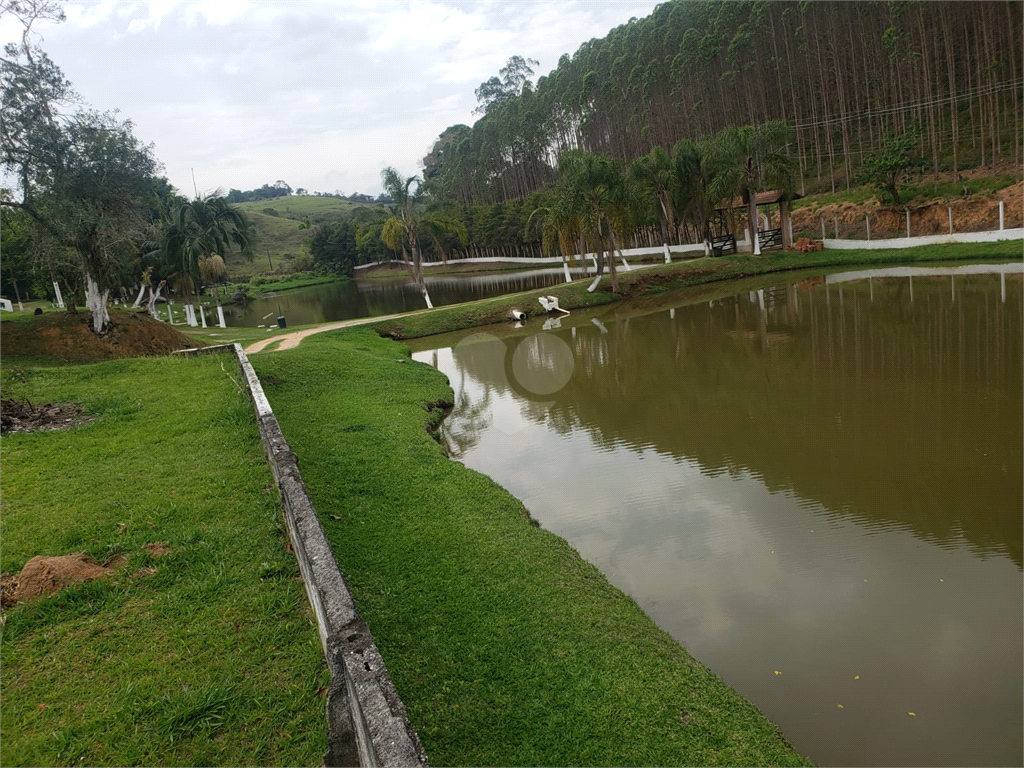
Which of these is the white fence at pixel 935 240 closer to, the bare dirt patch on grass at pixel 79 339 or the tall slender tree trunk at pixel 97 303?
the bare dirt patch on grass at pixel 79 339

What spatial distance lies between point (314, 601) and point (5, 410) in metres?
Answer: 8.29

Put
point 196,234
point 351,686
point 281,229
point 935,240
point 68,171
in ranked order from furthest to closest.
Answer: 1. point 281,229
2. point 196,234
3. point 935,240
4. point 68,171
5. point 351,686

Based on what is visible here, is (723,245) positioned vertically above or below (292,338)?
above

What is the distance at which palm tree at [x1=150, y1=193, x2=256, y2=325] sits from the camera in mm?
28031

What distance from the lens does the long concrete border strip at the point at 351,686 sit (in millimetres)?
2645

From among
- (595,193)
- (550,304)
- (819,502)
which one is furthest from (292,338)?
(819,502)

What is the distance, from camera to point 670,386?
516 inches

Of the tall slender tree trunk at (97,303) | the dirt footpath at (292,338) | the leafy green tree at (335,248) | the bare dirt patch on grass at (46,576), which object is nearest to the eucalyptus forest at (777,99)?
the dirt footpath at (292,338)

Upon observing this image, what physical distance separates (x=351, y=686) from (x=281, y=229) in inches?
4802

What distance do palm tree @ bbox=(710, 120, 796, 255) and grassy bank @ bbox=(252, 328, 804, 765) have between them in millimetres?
27273

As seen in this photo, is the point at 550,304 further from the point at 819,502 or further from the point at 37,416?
the point at 819,502

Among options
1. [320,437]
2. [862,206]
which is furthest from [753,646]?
[862,206]

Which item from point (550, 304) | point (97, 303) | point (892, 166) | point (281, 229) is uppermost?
point (281, 229)

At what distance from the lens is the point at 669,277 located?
96.6 ft
